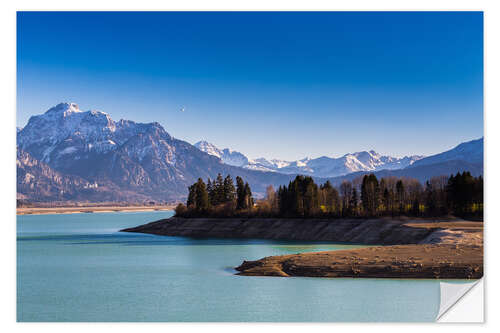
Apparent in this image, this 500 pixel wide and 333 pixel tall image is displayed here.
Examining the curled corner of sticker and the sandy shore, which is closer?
the curled corner of sticker

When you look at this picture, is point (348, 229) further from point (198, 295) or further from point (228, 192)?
point (198, 295)

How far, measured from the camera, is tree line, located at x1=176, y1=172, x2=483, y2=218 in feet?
257

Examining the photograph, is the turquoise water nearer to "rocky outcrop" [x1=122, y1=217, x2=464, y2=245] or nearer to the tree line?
"rocky outcrop" [x1=122, y1=217, x2=464, y2=245]

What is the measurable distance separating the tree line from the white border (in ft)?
176

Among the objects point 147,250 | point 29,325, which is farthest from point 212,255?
point 29,325

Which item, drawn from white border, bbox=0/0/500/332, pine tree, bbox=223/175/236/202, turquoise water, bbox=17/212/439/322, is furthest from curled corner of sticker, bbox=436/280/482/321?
pine tree, bbox=223/175/236/202

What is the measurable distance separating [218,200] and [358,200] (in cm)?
2754

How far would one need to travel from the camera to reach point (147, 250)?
6869 centimetres

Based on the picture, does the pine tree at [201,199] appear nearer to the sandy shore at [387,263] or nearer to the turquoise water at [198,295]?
the turquoise water at [198,295]

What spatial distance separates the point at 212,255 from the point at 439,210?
111 feet
